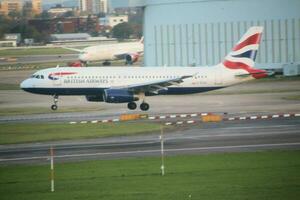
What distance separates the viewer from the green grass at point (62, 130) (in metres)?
38.4

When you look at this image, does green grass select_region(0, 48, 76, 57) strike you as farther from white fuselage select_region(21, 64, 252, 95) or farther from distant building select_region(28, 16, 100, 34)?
white fuselage select_region(21, 64, 252, 95)

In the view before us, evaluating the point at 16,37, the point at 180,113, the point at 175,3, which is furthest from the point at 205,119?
the point at 16,37

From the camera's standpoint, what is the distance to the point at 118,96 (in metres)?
51.4

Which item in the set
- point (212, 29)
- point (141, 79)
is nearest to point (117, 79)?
point (141, 79)

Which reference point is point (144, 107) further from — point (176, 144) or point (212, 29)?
point (212, 29)

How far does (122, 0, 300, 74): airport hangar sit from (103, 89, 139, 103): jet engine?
95.0 feet

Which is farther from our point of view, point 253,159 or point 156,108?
point 156,108

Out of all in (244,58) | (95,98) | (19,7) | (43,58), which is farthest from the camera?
(19,7)

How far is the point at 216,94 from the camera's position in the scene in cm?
6256

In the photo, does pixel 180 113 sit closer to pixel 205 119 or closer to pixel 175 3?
pixel 205 119

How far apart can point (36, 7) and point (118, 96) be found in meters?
127

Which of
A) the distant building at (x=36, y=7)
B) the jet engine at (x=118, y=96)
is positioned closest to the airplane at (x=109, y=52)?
the distant building at (x=36, y=7)

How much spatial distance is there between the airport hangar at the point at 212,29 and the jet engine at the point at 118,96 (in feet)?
95.0

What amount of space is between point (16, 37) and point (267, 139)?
117 metres
